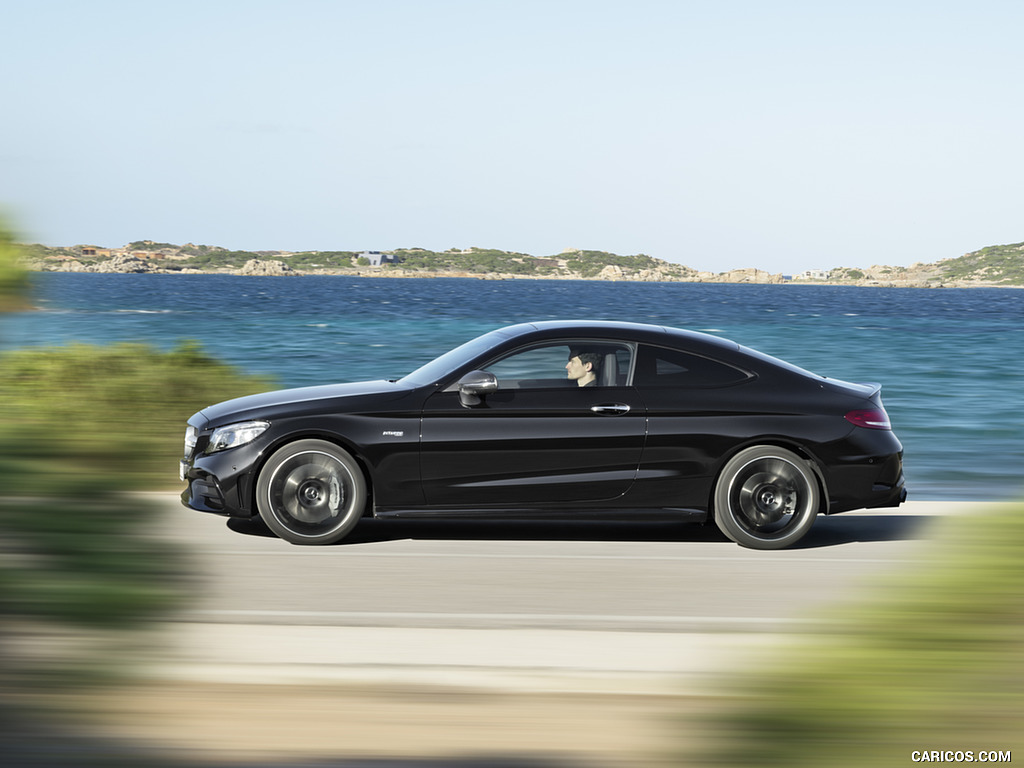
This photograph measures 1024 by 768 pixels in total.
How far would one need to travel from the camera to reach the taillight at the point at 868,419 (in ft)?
26.8

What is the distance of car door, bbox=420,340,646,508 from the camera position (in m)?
7.94

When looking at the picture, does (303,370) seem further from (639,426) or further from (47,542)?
(47,542)

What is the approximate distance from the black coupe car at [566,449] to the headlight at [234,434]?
1 cm

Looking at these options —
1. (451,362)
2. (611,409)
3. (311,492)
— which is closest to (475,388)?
(451,362)

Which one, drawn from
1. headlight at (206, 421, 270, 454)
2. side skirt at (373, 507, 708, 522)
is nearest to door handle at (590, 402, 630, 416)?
side skirt at (373, 507, 708, 522)

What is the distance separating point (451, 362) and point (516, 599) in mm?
2268

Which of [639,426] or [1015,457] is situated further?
[1015,457]

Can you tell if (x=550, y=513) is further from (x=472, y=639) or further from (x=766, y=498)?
(x=472, y=639)

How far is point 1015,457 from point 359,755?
44.1ft

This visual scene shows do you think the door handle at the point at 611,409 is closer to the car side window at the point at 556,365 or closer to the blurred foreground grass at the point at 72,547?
the car side window at the point at 556,365

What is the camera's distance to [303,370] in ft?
81.8

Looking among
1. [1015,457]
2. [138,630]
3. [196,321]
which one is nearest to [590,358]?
[138,630]

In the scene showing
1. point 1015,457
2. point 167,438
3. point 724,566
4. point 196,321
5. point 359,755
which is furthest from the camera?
point 196,321

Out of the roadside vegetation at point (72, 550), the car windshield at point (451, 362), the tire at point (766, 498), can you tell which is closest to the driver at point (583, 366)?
the car windshield at point (451, 362)
